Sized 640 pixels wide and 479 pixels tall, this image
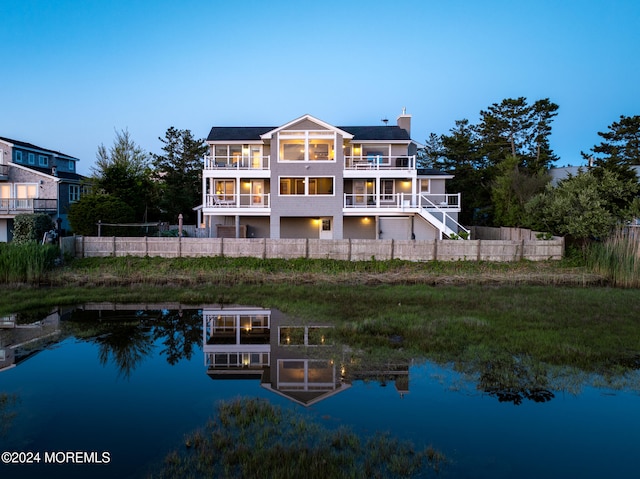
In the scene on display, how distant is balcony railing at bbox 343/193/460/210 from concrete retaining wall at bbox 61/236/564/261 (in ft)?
17.4

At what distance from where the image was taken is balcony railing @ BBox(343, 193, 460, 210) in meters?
29.3

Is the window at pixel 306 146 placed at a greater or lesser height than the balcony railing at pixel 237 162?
greater

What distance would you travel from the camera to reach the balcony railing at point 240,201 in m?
29.7

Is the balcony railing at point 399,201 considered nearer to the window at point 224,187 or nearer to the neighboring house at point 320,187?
the neighboring house at point 320,187

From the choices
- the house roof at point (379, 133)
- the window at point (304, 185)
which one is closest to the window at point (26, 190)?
the window at point (304, 185)

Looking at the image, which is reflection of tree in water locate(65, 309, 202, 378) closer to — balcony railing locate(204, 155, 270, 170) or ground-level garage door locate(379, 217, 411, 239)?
balcony railing locate(204, 155, 270, 170)

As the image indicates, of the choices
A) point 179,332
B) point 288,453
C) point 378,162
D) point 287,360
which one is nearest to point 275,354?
point 287,360

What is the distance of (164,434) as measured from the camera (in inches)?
282

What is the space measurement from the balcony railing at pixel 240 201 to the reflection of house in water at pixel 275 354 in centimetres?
1531

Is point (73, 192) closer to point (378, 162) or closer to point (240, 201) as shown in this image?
point (240, 201)

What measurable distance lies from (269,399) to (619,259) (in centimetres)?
2011

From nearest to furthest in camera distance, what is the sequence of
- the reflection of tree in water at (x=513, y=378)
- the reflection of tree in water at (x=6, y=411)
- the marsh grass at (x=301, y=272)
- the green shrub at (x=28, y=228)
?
the reflection of tree in water at (x=6, y=411)
the reflection of tree in water at (x=513, y=378)
the marsh grass at (x=301, y=272)
the green shrub at (x=28, y=228)

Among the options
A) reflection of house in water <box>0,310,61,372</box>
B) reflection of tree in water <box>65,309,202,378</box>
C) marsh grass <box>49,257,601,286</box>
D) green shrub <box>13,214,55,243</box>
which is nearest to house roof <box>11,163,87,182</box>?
green shrub <box>13,214,55,243</box>

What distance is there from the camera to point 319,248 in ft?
79.8
